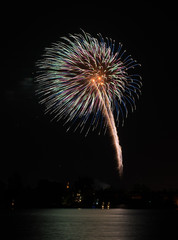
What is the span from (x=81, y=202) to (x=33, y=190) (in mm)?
32342

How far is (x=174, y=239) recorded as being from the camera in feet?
101

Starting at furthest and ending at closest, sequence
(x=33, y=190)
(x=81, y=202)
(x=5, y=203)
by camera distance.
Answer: (x=81, y=202) → (x=33, y=190) → (x=5, y=203)

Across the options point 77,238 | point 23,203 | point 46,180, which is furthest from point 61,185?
point 77,238

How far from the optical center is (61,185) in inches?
7136

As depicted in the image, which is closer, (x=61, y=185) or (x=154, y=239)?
(x=154, y=239)

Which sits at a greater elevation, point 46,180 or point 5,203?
point 46,180

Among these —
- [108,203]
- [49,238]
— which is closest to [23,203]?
[108,203]

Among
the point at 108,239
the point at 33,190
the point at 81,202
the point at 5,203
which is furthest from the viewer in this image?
the point at 81,202

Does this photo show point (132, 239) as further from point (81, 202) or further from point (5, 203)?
point (81, 202)

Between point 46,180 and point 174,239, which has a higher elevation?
point 46,180

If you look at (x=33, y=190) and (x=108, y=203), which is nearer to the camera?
(x=33, y=190)

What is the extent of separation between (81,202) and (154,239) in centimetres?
16677

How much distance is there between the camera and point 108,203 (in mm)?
199750

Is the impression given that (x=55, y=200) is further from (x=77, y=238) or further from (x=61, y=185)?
(x=77, y=238)
